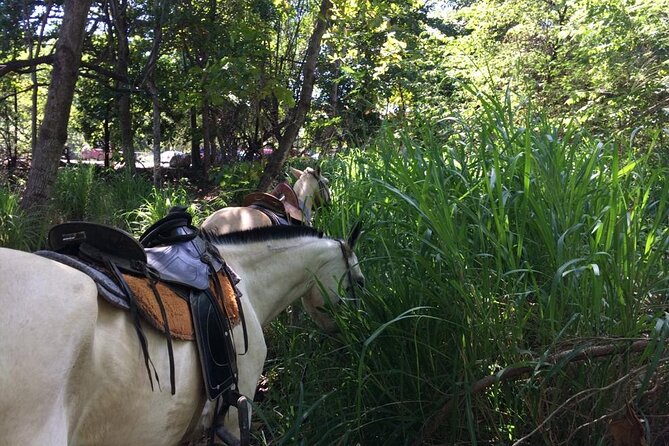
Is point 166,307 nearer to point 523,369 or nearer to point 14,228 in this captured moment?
point 523,369

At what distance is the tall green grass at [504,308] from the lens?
2.04 metres

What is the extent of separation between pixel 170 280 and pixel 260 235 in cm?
76

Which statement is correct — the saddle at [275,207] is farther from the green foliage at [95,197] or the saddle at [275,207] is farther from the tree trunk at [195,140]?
the tree trunk at [195,140]

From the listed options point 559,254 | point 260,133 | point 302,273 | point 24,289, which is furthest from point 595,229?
point 260,133

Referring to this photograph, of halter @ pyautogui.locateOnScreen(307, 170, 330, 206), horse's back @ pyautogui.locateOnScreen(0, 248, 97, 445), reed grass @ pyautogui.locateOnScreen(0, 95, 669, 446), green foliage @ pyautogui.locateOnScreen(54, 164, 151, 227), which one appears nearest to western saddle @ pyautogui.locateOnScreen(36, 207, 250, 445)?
horse's back @ pyautogui.locateOnScreen(0, 248, 97, 445)

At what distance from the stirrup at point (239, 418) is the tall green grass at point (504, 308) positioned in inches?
8.3

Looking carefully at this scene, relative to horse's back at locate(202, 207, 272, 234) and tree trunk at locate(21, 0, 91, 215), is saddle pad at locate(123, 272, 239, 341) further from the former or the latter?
tree trunk at locate(21, 0, 91, 215)

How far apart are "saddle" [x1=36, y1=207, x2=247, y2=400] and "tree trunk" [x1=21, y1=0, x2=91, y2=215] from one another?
5.31m

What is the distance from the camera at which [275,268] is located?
2.74 metres

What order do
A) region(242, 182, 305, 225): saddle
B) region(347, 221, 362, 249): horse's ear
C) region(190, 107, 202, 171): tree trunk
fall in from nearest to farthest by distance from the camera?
region(347, 221, 362, 249): horse's ear
region(242, 182, 305, 225): saddle
region(190, 107, 202, 171): tree trunk

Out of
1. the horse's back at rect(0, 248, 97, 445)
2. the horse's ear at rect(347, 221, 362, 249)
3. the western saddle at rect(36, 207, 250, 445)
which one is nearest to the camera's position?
the horse's back at rect(0, 248, 97, 445)

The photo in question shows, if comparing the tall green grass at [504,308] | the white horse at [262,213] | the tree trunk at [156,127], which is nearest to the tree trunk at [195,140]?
the tree trunk at [156,127]

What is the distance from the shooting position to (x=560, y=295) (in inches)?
85.3

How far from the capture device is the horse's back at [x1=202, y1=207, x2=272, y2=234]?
13.5 feet
